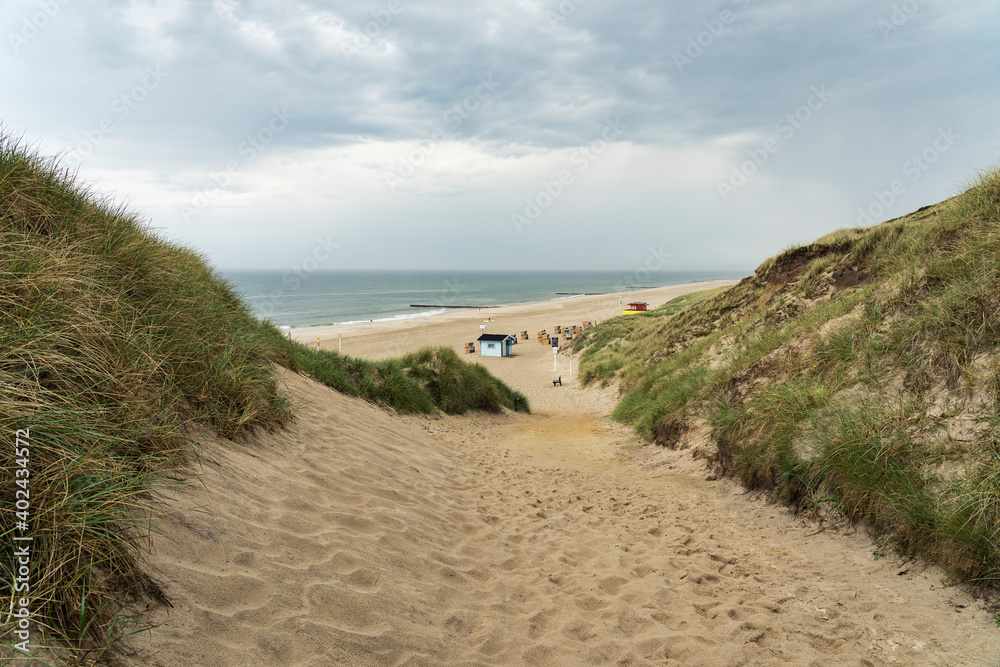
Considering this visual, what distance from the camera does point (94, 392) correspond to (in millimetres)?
2938

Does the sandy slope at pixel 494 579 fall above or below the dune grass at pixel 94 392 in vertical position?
below

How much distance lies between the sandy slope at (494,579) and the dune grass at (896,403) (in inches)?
16.5

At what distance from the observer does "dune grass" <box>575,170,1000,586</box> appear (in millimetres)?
3904

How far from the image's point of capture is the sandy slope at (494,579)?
271 cm

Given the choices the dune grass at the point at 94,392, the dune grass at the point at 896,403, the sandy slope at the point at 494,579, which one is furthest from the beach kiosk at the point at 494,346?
the dune grass at the point at 94,392

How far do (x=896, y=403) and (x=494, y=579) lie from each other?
438 centimetres

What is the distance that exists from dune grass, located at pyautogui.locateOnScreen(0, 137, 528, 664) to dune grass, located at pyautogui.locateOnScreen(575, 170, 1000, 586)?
5376mm

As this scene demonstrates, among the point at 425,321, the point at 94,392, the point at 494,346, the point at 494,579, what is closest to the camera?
the point at 94,392

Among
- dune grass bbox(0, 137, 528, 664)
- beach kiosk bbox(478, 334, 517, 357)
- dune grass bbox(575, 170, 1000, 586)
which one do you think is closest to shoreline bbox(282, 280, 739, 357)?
beach kiosk bbox(478, 334, 517, 357)

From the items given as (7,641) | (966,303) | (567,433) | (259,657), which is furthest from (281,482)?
(567,433)

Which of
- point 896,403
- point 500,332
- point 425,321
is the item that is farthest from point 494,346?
point 896,403

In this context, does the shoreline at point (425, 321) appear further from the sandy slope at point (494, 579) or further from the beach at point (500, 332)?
the sandy slope at point (494, 579)

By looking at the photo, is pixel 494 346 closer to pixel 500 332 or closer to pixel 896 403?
pixel 500 332

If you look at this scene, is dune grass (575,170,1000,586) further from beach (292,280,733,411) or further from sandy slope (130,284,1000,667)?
beach (292,280,733,411)
